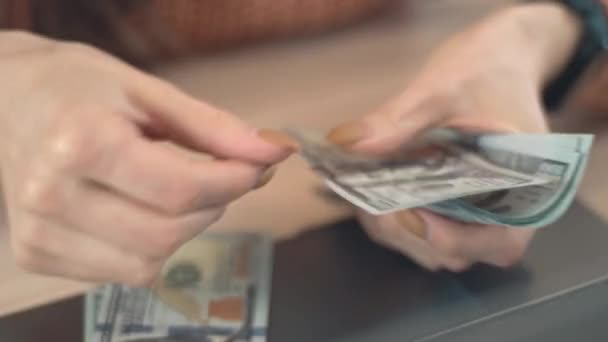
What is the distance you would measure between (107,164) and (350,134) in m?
0.19

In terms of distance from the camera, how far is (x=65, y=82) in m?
0.42

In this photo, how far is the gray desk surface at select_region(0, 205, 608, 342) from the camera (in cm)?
50

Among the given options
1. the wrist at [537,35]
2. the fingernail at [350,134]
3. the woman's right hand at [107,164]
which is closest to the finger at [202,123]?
the woman's right hand at [107,164]

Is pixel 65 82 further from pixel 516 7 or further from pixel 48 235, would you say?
pixel 516 7

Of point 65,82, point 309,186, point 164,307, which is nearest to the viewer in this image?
point 65,82

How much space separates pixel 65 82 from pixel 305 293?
0.21 m

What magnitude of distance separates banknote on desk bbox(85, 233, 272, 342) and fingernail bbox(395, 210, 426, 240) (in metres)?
0.10

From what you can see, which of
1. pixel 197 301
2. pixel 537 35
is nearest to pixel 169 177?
pixel 197 301

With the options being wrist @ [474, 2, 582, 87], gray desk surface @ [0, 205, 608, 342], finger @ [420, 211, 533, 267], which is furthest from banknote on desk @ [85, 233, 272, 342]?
wrist @ [474, 2, 582, 87]

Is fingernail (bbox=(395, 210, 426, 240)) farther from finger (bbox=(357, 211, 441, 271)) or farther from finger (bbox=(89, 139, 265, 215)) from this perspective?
finger (bbox=(89, 139, 265, 215))

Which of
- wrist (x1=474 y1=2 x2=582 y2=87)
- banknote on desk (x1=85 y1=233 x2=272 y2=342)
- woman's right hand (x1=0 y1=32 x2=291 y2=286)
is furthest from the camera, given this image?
wrist (x1=474 y1=2 x2=582 y2=87)

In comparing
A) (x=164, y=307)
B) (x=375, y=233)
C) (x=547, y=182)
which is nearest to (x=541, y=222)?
(x=547, y=182)

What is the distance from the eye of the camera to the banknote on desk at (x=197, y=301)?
1.66ft

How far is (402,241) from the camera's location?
56 cm
